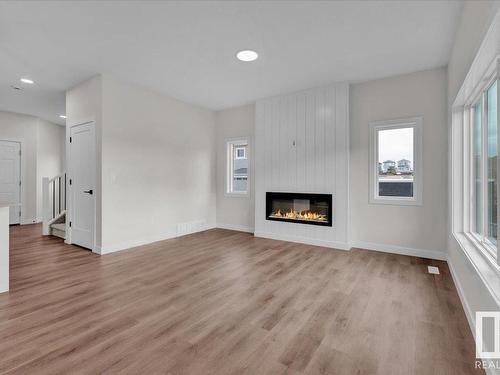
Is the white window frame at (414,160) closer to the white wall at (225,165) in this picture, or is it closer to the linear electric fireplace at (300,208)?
the linear electric fireplace at (300,208)

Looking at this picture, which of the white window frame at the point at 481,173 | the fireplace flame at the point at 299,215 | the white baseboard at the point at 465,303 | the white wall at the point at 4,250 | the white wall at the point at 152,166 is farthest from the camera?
the fireplace flame at the point at 299,215

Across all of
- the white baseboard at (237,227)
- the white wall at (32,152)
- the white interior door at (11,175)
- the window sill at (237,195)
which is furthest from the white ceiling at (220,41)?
the white baseboard at (237,227)

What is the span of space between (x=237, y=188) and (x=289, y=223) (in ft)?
5.75

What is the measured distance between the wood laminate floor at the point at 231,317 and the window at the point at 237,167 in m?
2.57

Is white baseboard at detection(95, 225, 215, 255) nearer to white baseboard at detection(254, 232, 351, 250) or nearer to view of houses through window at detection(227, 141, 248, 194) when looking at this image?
view of houses through window at detection(227, 141, 248, 194)

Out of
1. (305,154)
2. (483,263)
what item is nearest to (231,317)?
(483,263)

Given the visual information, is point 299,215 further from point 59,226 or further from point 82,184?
point 59,226

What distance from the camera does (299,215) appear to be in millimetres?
4914

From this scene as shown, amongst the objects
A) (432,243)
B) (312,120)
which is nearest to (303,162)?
(312,120)

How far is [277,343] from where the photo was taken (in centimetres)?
183

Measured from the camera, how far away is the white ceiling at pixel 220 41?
2.51 m

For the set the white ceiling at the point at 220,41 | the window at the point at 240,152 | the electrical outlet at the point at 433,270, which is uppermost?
the white ceiling at the point at 220,41

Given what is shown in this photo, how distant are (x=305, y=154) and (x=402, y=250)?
2.24 metres

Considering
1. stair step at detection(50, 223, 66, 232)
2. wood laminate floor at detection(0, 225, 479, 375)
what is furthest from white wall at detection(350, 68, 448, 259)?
stair step at detection(50, 223, 66, 232)
